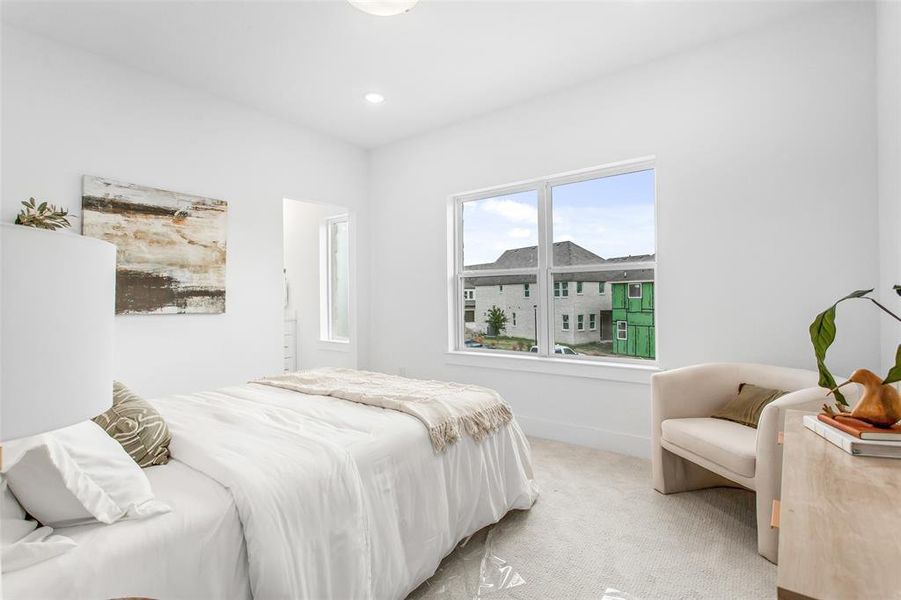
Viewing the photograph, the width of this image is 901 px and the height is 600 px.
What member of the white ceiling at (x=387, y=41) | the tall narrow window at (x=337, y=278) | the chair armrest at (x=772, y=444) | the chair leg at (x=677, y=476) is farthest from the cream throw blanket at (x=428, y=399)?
the tall narrow window at (x=337, y=278)

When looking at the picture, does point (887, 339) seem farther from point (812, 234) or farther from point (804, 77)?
point (804, 77)

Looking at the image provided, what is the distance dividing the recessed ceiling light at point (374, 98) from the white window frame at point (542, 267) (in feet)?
3.70

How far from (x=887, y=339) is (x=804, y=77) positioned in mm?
1603

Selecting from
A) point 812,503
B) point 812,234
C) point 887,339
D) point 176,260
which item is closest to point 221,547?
point 812,503

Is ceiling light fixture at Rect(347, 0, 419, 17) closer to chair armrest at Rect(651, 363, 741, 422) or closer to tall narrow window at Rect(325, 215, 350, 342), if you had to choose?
chair armrest at Rect(651, 363, 741, 422)

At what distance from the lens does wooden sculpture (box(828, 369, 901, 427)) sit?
125cm

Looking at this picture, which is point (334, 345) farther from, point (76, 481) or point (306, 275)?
point (76, 481)

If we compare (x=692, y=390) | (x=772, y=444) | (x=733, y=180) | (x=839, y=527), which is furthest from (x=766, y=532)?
(x=733, y=180)

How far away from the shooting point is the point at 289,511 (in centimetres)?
134

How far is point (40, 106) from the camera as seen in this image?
9.25 ft

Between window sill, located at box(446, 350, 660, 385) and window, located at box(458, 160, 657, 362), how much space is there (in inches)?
4.8

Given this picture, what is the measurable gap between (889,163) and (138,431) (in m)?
3.48

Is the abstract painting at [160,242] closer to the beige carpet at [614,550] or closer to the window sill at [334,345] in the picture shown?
the window sill at [334,345]

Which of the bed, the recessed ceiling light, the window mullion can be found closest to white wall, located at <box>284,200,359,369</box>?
the recessed ceiling light
